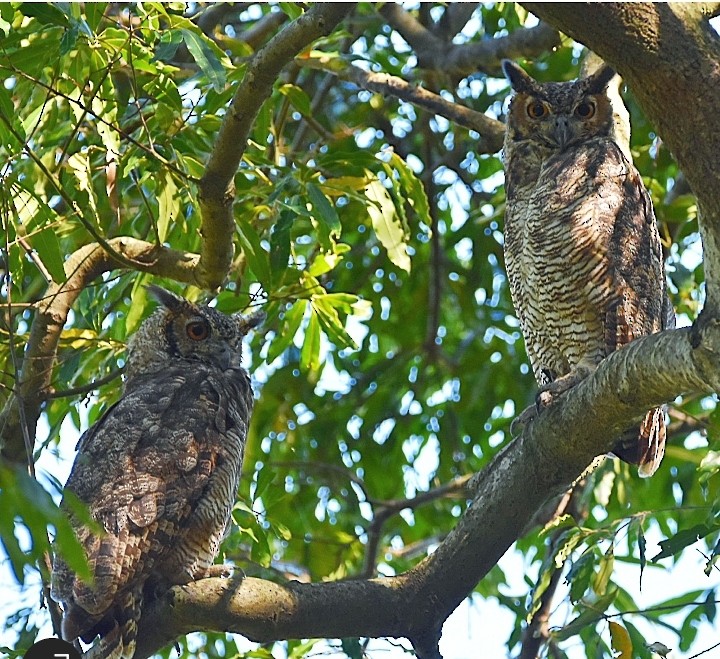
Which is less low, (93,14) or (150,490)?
(93,14)

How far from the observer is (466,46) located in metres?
5.17

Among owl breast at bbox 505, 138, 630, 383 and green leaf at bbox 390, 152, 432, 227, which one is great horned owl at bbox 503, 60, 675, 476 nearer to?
owl breast at bbox 505, 138, 630, 383

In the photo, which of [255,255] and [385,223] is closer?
[255,255]

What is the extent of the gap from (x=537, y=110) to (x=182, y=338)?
5.40ft

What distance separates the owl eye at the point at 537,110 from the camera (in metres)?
4.30

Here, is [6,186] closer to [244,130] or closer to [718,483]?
[244,130]

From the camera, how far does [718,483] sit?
3.33 m

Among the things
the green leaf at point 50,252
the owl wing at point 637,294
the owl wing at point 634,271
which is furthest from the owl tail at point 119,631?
the owl wing at point 634,271

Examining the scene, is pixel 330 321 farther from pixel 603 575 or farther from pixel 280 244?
pixel 603 575

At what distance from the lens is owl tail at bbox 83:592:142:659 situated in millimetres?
3174

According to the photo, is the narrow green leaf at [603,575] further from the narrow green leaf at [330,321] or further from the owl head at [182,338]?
the owl head at [182,338]

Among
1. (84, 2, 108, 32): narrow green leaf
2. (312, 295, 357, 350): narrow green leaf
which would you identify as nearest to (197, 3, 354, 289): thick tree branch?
(312, 295, 357, 350): narrow green leaf

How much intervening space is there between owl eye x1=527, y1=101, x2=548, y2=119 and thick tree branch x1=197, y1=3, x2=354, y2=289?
146cm

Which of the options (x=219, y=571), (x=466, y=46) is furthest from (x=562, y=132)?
(x=219, y=571)
